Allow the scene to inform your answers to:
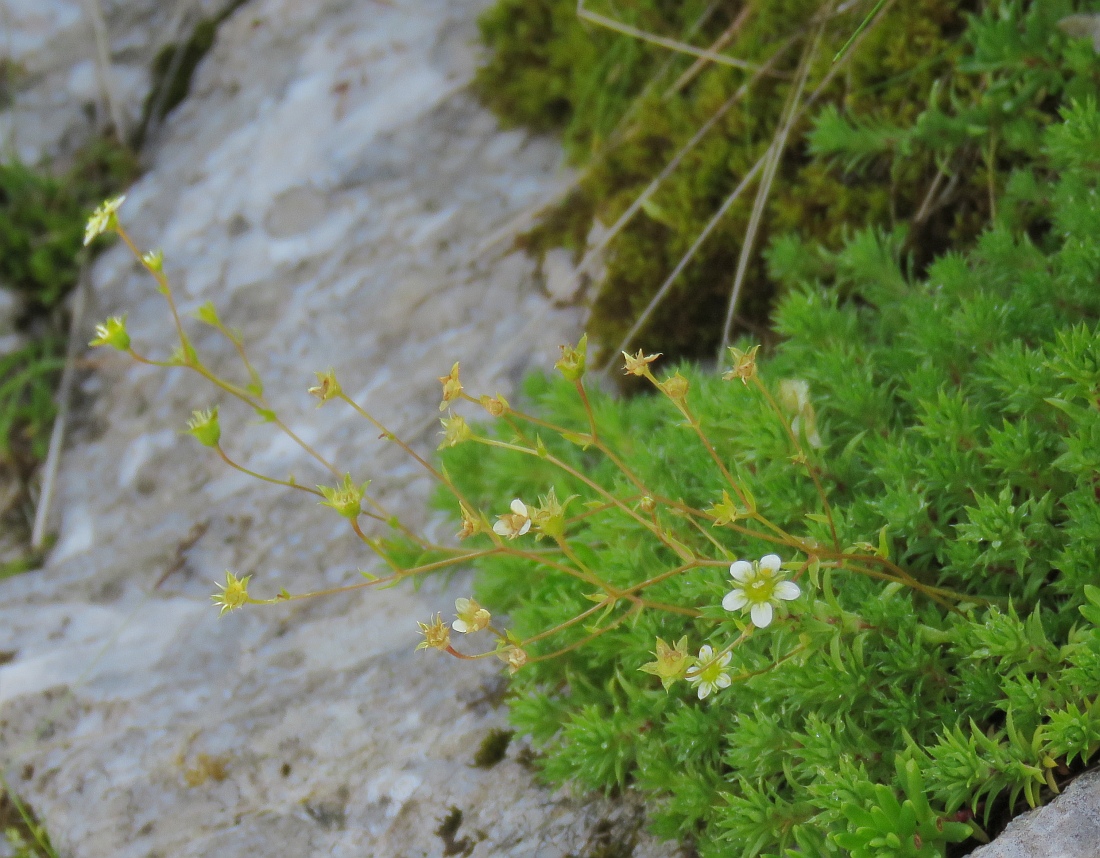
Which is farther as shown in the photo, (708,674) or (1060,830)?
(708,674)

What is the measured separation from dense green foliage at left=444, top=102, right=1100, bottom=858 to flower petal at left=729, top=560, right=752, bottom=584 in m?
0.17

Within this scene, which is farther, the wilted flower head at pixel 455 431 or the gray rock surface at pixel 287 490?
the gray rock surface at pixel 287 490

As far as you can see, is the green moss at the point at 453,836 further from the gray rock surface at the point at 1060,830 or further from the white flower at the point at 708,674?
the gray rock surface at the point at 1060,830

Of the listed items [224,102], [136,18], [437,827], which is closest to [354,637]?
[437,827]

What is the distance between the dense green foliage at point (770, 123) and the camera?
260cm

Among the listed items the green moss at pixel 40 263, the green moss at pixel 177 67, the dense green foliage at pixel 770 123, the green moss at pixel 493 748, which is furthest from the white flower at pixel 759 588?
the green moss at pixel 177 67

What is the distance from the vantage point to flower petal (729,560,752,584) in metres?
1.52

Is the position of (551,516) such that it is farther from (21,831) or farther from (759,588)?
(21,831)

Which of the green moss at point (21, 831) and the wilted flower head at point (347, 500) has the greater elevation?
the wilted flower head at point (347, 500)

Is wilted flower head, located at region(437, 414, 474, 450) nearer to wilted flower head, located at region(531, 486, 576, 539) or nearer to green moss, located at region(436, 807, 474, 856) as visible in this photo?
wilted flower head, located at region(531, 486, 576, 539)

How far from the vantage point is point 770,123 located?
3002mm

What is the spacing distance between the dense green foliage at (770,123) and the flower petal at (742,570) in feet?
4.66

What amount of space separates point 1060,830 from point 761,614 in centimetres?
58

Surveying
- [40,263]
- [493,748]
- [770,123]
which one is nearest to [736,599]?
[493,748]
